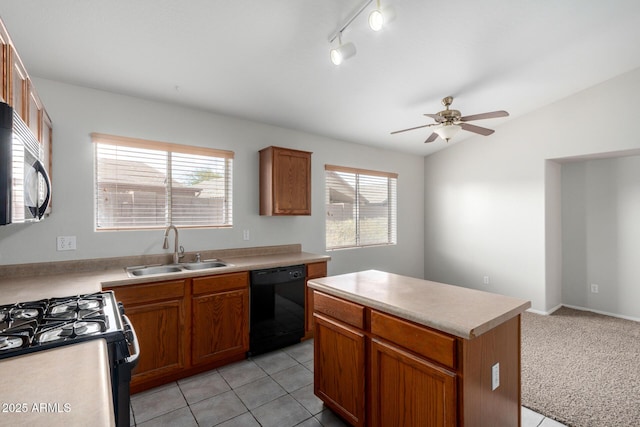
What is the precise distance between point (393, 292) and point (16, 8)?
2764 mm

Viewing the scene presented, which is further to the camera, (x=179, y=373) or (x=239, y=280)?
(x=239, y=280)

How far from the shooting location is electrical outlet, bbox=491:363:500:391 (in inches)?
59.7

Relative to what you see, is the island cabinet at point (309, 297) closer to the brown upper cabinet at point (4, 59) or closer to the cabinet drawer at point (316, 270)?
the cabinet drawer at point (316, 270)

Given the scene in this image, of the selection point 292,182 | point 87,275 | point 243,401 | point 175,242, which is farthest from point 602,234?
point 87,275

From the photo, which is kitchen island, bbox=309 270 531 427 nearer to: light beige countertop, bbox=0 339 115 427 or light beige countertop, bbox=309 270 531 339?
light beige countertop, bbox=309 270 531 339

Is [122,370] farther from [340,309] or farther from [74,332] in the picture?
[340,309]

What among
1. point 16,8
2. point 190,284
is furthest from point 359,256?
point 16,8

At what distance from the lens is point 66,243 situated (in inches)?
102

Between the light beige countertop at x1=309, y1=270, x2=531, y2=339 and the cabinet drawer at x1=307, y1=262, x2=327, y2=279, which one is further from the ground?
the light beige countertop at x1=309, y1=270, x2=531, y2=339

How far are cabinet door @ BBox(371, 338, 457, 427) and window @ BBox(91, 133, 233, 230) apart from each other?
2365 mm

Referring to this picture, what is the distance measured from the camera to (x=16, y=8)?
5.94ft

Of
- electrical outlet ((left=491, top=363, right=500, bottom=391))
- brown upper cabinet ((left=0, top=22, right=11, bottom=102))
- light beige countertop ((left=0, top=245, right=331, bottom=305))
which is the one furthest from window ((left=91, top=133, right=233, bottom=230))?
electrical outlet ((left=491, top=363, right=500, bottom=391))

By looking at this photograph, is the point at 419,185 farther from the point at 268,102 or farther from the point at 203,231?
the point at 203,231

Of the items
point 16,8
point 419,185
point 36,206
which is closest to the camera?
point 36,206
